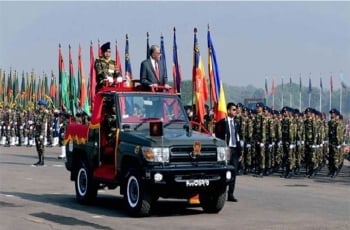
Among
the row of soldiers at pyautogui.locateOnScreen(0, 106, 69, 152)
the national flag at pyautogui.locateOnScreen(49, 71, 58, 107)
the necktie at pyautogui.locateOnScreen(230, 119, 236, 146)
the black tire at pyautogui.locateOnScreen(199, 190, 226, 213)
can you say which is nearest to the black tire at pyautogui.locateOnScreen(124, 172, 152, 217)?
the black tire at pyautogui.locateOnScreen(199, 190, 226, 213)

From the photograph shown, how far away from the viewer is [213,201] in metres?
12.5

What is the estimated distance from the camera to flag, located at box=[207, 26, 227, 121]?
15.7 meters

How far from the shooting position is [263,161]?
2169 centimetres

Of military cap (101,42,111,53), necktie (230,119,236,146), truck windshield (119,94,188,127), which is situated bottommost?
necktie (230,119,236,146)

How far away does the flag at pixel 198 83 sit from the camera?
1997cm

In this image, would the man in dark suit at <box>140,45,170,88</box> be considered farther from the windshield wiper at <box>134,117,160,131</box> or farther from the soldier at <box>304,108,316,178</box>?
the soldier at <box>304,108,316,178</box>

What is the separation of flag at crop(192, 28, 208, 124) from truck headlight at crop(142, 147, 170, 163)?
309 inches

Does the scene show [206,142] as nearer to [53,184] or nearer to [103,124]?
[103,124]

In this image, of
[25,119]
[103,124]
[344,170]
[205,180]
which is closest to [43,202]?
[103,124]

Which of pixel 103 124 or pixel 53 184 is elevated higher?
pixel 103 124

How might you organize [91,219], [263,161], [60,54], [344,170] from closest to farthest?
[91,219], [263,161], [344,170], [60,54]

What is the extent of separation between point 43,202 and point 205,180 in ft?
12.2

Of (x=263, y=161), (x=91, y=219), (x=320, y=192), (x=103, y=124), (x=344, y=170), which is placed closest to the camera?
(x=91, y=219)

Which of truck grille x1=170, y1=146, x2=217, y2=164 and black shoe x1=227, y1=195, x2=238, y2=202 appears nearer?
truck grille x1=170, y1=146, x2=217, y2=164
